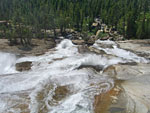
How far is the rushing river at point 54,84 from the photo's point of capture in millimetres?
16045

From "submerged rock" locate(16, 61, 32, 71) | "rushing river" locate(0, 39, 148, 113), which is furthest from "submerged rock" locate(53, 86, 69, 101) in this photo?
"submerged rock" locate(16, 61, 32, 71)

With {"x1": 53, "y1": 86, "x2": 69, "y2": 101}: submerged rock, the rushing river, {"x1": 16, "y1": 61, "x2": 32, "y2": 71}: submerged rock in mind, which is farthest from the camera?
{"x1": 16, "y1": 61, "x2": 32, "y2": 71}: submerged rock

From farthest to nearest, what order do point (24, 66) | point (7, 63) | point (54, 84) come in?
point (7, 63) < point (24, 66) < point (54, 84)

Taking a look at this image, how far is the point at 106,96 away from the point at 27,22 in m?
42.8

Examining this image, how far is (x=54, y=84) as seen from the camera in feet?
68.0

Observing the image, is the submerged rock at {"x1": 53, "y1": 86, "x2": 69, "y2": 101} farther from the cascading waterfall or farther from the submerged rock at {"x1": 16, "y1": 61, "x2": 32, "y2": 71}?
the cascading waterfall

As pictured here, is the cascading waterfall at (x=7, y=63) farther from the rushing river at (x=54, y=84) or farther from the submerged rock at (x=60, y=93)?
the submerged rock at (x=60, y=93)

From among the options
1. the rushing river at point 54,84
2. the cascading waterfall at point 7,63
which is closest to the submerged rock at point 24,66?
the rushing river at point 54,84

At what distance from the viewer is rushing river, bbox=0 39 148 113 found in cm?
1605

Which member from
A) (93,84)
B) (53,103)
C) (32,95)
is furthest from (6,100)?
(93,84)

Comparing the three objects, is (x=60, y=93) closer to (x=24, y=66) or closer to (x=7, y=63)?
(x=24, y=66)

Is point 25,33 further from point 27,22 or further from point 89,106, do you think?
point 89,106

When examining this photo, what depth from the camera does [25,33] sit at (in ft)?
136

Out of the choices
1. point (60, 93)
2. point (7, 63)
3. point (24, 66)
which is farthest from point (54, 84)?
point (7, 63)
